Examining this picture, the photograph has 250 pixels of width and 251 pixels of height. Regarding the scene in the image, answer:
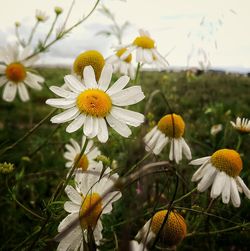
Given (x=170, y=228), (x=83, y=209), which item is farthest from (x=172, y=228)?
(x=83, y=209)

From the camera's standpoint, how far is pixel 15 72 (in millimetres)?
1685

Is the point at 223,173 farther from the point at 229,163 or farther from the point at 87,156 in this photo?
the point at 87,156

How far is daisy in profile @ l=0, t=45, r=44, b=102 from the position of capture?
1.66 metres

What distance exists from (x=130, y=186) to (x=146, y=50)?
938 mm

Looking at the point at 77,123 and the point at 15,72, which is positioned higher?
the point at 77,123

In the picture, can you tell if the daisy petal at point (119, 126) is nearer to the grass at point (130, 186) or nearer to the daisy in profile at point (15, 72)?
the grass at point (130, 186)

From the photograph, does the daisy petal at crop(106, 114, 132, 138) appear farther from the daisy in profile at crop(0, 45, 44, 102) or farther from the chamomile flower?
the daisy in profile at crop(0, 45, 44, 102)

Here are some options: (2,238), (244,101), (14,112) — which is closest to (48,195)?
(2,238)

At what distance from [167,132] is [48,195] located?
3.58 feet

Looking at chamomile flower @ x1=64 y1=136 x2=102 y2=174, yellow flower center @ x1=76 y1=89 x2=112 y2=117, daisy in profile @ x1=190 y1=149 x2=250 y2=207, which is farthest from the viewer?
chamomile flower @ x1=64 y1=136 x2=102 y2=174

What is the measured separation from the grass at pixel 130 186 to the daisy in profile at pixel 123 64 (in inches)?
9.8

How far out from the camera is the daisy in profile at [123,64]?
160 centimetres

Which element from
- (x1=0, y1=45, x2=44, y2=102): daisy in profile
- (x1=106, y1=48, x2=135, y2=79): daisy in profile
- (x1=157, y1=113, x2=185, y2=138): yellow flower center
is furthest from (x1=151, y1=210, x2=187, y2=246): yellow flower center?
(x1=0, y1=45, x2=44, y2=102): daisy in profile

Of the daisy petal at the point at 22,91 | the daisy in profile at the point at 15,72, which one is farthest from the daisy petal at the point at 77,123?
the daisy petal at the point at 22,91
